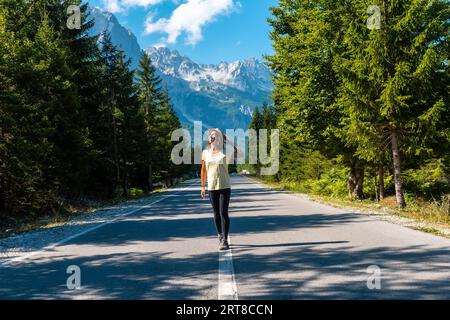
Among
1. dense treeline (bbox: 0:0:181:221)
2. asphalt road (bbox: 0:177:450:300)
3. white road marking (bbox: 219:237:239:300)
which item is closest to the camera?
white road marking (bbox: 219:237:239:300)

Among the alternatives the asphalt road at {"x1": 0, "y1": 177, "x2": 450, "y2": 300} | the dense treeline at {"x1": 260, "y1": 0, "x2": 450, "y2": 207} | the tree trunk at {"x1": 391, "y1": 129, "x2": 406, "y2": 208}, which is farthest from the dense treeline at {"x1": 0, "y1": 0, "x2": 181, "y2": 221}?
the tree trunk at {"x1": 391, "y1": 129, "x2": 406, "y2": 208}

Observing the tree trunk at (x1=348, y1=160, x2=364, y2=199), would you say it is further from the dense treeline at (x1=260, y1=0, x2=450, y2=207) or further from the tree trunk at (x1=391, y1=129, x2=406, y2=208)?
the tree trunk at (x1=391, y1=129, x2=406, y2=208)

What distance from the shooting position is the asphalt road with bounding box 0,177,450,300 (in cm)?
466

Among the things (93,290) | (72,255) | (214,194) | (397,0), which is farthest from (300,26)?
Answer: (93,290)

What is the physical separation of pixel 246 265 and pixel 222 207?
1.57 meters

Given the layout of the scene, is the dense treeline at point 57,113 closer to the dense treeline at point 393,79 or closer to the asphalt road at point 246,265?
the asphalt road at point 246,265

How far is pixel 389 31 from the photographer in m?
15.4

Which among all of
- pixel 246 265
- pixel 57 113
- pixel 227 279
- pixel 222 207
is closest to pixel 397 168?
pixel 222 207

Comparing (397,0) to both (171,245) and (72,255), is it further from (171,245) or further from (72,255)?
(72,255)

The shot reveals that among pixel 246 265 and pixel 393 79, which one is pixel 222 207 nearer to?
pixel 246 265

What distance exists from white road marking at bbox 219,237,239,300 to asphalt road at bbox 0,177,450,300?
0.01m

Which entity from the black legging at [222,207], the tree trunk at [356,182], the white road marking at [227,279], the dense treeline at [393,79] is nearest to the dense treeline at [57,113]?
the black legging at [222,207]

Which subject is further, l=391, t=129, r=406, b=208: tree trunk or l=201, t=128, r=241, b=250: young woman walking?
l=391, t=129, r=406, b=208: tree trunk

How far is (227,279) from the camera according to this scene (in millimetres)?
5211
